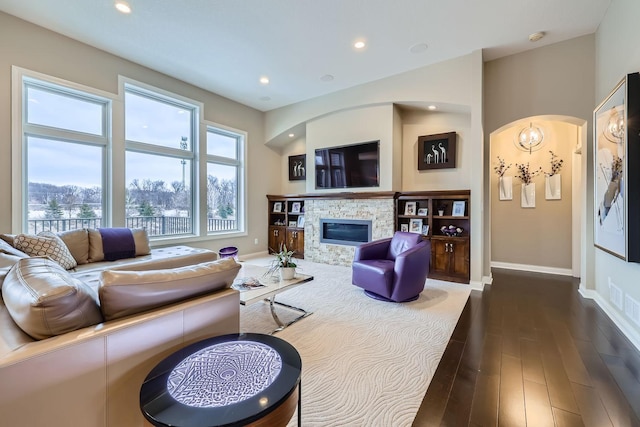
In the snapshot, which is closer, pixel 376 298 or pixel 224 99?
pixel 376 298

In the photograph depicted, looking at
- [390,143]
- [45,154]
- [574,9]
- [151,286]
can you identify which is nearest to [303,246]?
[390,143]

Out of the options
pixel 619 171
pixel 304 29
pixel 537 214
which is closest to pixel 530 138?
pixel 537 214

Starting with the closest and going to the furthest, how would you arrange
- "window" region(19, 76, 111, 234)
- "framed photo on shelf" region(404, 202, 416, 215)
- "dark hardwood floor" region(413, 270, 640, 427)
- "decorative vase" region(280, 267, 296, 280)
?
"dark hardwood floor" region(413, 270, 640, 427)
"decorative vase" region(280, 267, 296, 280)
"window" region(19, 76, 111, 234)
"framed photo on shelf" region(404, 202, 416, 215)

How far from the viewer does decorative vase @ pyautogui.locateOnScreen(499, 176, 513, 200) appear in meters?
5.17

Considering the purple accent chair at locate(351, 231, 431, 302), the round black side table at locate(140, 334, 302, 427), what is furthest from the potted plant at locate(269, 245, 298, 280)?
the round black side table at locate(140, 334, 302, 427)

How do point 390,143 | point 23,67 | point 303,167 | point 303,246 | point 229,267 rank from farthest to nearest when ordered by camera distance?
1. point 303,167
2. point 303,246
3. point 390,143
4. point 23,67
5. point 229,267

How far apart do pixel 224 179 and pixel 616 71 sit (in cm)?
613

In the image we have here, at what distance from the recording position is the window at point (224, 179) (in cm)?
565

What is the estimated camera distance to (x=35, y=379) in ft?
3.04

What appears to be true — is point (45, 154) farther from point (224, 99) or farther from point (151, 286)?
point (151, 286)

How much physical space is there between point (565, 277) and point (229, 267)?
18.2 feet

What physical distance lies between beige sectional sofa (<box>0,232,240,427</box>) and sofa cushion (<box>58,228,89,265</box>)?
227 cm

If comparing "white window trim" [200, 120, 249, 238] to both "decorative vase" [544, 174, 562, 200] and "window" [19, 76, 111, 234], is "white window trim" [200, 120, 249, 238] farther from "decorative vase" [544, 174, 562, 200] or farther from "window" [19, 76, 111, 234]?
"decorative vase" [544, 174, 562, 200]

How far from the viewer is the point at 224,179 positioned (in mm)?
5965
